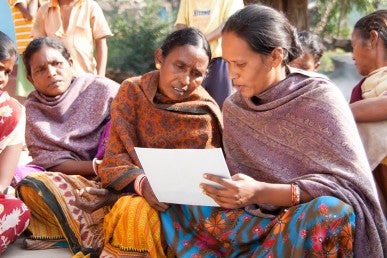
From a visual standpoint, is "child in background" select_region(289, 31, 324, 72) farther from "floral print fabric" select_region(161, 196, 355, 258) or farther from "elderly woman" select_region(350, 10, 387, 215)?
"floral print fabric" select_region(161, 196, 355, 258)

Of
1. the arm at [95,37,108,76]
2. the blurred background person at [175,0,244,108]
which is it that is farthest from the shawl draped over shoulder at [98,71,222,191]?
the arm at [95,37,108,76]

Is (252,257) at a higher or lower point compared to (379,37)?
lower

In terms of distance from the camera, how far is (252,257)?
268cm

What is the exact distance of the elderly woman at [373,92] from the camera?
3.10 m

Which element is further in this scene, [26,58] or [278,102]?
[26,58]

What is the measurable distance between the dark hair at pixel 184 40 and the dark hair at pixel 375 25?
84 centimetres

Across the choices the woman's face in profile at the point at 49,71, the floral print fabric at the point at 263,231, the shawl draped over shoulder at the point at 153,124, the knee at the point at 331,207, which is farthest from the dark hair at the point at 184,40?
the knee at the point at 331,207

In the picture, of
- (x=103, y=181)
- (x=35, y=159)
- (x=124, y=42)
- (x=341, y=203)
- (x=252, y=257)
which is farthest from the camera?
(x=124, y=42)

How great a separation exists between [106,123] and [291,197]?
167 centimetres

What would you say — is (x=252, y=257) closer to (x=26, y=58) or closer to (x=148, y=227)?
(x=148, y=227)

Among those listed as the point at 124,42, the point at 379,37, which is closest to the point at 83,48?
the point at 379,37

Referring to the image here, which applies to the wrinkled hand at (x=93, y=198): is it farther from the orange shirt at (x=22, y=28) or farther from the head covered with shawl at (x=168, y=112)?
the orange shirt at (x=22, y=28)

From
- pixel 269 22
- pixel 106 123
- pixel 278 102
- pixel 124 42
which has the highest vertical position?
pixel 269 22

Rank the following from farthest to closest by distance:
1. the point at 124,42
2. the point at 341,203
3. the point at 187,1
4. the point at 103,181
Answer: the point at 124,42
the point at 187,1
the point at 103,181
the point at 341,203
